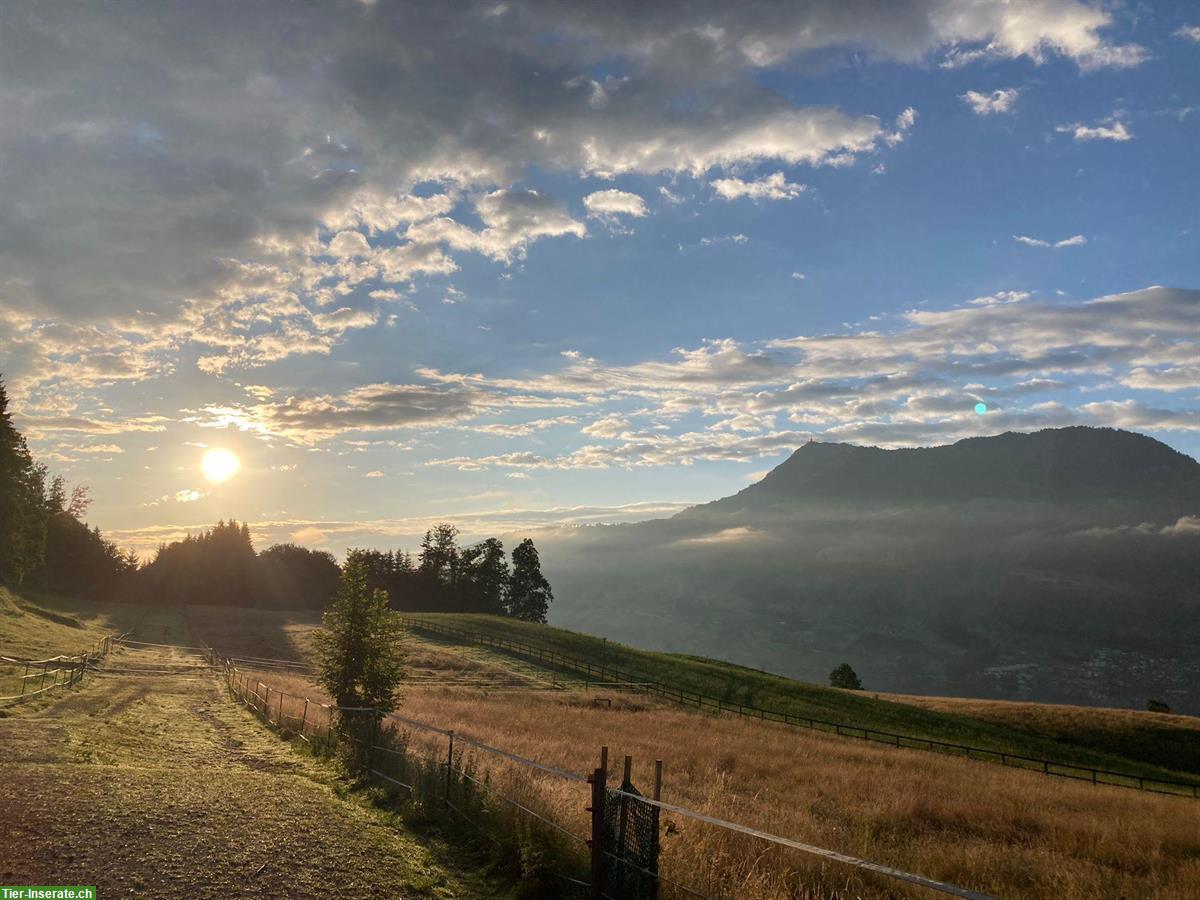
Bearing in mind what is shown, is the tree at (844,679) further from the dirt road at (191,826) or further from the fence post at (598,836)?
the fence post at (598,836)

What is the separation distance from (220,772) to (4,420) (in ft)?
223

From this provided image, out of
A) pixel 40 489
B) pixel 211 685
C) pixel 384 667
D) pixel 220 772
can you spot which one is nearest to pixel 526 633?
pixel 211 685

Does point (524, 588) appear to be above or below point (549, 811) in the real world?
below

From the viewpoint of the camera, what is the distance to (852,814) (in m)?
18.1

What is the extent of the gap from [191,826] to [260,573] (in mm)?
140645

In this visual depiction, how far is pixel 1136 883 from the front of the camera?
504 inches

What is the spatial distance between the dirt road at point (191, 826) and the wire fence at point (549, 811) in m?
1.00

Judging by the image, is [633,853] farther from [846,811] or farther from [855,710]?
[855,710]

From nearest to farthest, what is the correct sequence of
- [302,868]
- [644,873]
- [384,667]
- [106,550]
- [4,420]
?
[644,873] → [302,868] → [384,667] → [4,420] → [106,550]

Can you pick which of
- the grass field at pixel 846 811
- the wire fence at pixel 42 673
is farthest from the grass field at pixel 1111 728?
the wire fence at pixel 42 673

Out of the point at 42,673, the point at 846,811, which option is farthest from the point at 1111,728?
the point at 42,673

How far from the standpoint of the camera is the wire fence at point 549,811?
9438mm

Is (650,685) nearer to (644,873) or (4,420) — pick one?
(644,873)

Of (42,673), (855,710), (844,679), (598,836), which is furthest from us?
(844,679)
